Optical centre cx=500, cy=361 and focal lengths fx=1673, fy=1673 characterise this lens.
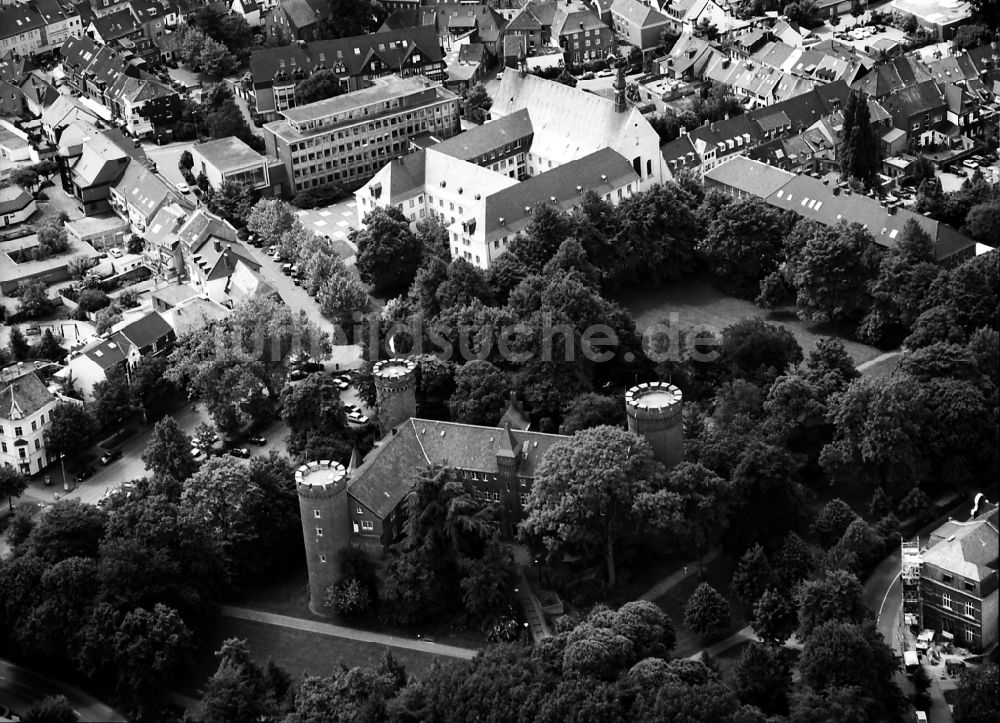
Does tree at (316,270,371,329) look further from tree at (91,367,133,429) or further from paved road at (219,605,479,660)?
paved road at (219,605,479,660)

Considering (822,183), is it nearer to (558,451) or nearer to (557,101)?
(557,101)

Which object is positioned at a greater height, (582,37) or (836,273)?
(836,273)

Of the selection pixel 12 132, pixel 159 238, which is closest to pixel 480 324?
pixel 159 238

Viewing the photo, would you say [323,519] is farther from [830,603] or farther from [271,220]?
[271,220]

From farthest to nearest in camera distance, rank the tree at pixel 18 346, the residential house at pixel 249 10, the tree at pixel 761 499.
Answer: the residential house at pixel 249 10
the tree at pixel 18 346
the tree at pixel 761 499

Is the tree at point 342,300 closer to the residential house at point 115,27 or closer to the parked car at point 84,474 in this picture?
the parked car at point 84,474

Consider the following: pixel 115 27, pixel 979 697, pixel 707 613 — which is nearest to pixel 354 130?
pixel 115 27

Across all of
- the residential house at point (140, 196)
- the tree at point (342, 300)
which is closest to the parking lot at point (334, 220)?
the residential house at point (140, 196)
